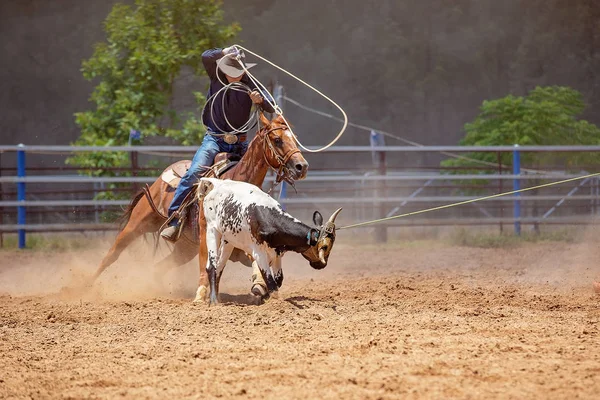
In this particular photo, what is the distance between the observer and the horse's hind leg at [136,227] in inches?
322

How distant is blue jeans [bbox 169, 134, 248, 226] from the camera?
24.2ft

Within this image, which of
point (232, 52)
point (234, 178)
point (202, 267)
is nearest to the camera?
point (202, 267)

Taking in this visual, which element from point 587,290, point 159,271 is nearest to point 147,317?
point 159,271

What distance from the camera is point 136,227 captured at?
8227mm

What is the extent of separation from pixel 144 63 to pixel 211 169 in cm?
708

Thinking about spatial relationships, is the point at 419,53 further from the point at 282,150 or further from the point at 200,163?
the point at 282,150

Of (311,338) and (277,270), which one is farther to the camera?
(277,270)

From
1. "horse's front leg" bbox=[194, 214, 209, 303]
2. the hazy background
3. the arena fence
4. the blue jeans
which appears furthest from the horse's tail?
the hazy background

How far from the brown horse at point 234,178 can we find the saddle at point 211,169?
0.05m

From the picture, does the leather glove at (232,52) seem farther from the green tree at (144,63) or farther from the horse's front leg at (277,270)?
the green tree at (144,63)

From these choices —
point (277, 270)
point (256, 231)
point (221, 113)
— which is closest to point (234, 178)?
point (221, 113)

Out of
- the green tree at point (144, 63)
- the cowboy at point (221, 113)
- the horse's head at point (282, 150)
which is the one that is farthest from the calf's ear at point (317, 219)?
the green tree at point (144, 63)

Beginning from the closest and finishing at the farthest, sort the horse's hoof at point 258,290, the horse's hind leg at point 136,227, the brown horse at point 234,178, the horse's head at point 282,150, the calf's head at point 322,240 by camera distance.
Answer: the calf's head at point 322,240 < the horse's hoof at point 258,290 < the horse's head at point 282,150 < the brown horse at point 234,178 < the horse's hind leg at point 136,227

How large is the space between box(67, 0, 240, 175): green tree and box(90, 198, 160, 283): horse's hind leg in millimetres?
5703
